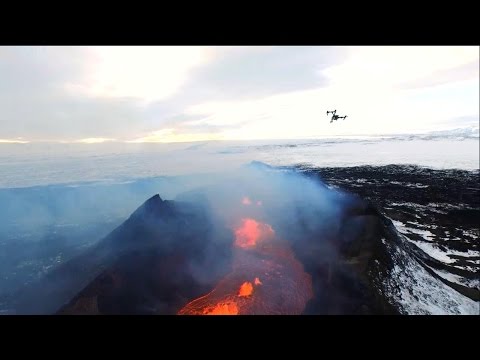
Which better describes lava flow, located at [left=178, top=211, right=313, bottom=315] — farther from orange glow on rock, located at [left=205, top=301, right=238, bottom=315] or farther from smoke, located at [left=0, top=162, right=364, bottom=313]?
smoke, located at [left=0, top=162, right=364, bottom=313]

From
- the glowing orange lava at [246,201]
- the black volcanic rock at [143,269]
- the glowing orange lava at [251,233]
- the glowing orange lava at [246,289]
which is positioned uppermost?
the black volcanic rock at [143,269]

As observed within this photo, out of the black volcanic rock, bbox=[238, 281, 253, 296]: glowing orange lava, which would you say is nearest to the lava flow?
bbox=[238, 281, 253, 296]: glowing orange lava

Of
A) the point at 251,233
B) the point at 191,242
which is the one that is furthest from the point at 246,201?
the point at 191,242

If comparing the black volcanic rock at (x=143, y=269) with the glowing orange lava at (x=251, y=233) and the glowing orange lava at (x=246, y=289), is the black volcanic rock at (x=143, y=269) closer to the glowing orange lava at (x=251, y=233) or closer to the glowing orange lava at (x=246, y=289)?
the glowing orange lava at (x=251, y=233)

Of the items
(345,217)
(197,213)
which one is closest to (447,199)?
(345,217)

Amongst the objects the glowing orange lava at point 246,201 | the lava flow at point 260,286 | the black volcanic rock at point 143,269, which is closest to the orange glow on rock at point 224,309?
the lava flow at point 260,286

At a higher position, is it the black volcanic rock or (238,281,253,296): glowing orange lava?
the black volcanic rock
